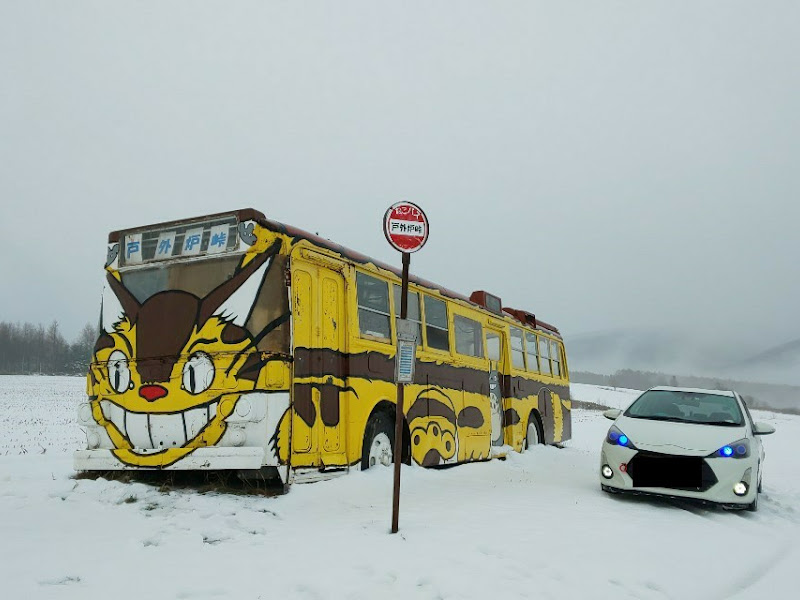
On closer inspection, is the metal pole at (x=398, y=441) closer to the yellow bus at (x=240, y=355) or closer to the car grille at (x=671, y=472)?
the yellow bus at (x=240, y=355)

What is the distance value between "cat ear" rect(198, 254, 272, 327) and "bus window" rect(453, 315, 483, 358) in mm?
4865

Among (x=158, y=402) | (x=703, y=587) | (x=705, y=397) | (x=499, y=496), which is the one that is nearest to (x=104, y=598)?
(x=158, y=402)

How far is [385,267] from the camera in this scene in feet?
29.3

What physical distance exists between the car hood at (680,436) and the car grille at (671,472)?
87mm

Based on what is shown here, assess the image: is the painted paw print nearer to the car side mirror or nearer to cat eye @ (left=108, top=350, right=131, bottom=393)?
cat eye @ (left=108, top=350, right=131, bottom=393)

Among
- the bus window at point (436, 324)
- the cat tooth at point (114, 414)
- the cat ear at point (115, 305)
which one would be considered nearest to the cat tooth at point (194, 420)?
the cat tooth at point (114, 414)

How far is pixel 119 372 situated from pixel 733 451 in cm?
698

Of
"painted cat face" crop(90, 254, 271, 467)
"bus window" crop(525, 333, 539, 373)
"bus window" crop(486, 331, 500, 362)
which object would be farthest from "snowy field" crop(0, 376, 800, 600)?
"bus window" crop(525, 333, 539, 373)

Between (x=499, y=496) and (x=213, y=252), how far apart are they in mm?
4382

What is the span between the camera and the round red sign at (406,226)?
5.94 m

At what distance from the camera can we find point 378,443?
26.9 ft

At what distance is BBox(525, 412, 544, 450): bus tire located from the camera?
13.9m

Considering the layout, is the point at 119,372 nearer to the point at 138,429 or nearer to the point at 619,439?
the point at 138,429

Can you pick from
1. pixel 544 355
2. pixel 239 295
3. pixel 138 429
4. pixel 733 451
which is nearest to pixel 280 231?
pixel 239 295
